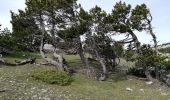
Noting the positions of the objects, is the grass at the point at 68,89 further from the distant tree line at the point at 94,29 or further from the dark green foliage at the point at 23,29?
the dark green foliage at the point at 23,29

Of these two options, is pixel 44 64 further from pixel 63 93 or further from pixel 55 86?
pixel 63 93

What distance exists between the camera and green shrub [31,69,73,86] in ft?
119

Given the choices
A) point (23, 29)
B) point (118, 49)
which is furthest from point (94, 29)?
point (23, 29)

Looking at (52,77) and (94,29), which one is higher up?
(94,29)

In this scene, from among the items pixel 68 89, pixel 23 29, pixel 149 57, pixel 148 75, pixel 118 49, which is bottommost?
pixel 68 89

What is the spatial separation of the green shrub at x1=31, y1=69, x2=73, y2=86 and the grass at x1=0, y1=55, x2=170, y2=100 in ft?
1.87

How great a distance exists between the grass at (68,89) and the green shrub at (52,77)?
57 cm

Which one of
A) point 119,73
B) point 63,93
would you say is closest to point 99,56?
point 119,73

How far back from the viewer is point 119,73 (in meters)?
46.7

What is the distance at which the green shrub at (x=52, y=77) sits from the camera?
119ft

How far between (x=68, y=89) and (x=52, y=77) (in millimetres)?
2877

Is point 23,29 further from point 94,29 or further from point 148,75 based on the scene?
point 148,75

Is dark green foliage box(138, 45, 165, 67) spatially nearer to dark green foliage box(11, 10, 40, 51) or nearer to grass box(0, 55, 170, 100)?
grass box(0, 55, 170, 100)

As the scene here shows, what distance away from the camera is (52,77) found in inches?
1439
